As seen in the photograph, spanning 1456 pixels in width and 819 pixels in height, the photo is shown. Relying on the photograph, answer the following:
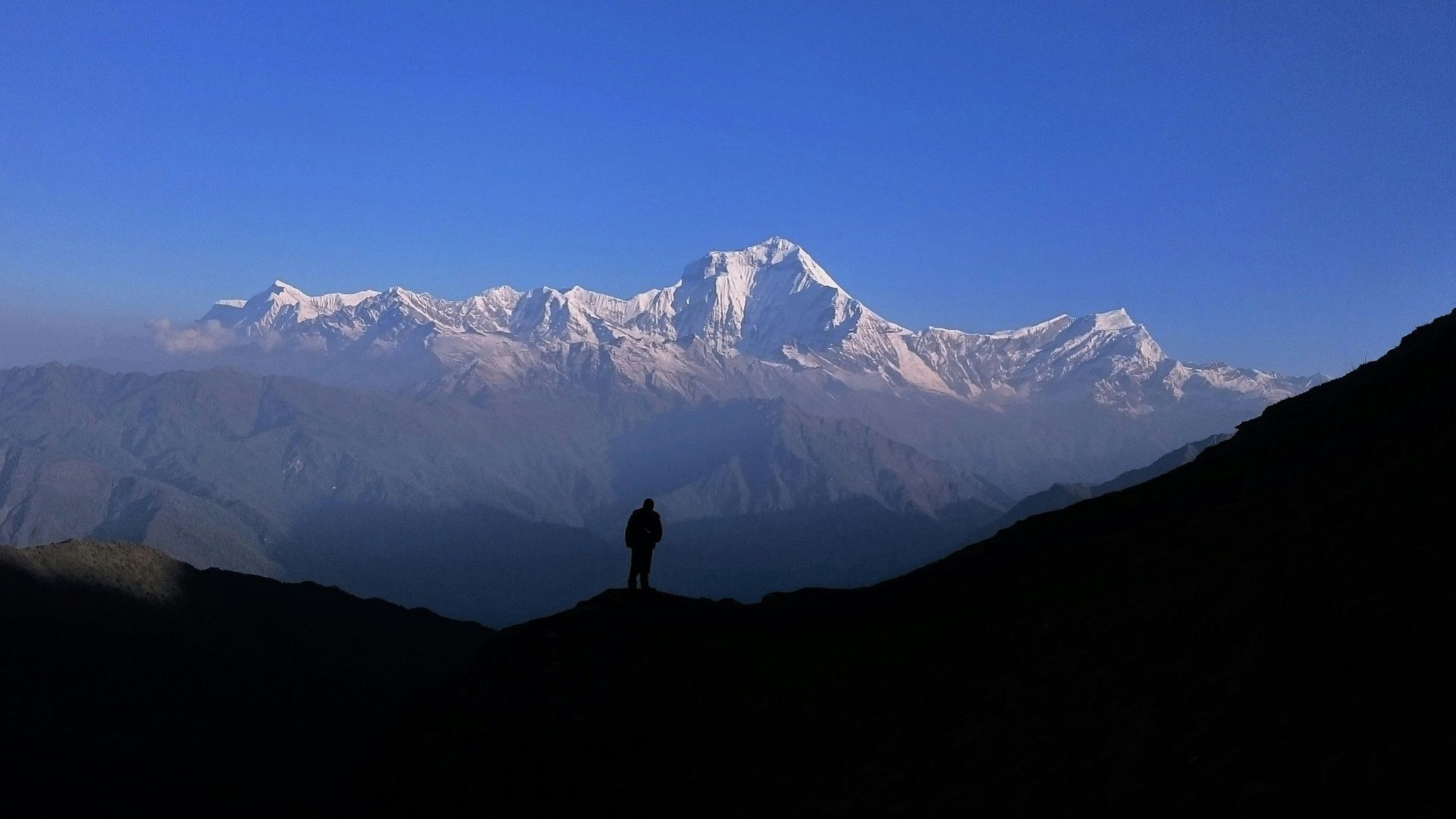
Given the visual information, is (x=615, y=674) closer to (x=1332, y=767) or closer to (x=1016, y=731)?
(x=1016, y=731)

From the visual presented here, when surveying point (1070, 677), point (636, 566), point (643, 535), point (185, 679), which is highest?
point (643, 535)

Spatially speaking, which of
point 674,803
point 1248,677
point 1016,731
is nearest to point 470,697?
point 674,803

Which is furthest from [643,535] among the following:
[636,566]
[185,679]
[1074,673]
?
[185,679]

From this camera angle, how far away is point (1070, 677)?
2531 cm

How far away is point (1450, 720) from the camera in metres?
15.9

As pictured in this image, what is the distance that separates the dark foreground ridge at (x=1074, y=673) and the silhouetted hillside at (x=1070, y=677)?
85mm

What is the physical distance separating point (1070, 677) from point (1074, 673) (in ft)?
0.80

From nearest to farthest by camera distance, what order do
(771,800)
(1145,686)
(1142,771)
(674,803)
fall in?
(1142,771) → (1145,686) → (771,800) → (674,803)

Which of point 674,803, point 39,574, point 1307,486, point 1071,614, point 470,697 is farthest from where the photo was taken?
point 39,574

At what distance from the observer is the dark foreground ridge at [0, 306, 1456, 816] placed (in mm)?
17750

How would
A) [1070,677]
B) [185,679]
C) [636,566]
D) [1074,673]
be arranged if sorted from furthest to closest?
1. [185,679]
2. [636,566]
3. [1074,673]
4. [1070,677]

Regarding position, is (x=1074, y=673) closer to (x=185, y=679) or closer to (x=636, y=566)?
(x=636, y=566)

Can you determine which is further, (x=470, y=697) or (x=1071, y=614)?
(x=470, y=697)

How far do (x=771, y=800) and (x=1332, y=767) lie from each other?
13.6 m
